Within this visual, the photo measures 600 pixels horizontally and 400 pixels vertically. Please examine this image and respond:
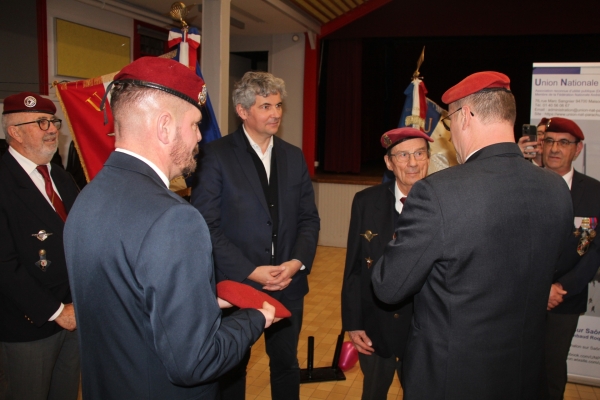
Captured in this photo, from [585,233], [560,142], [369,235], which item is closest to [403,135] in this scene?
[369,235]

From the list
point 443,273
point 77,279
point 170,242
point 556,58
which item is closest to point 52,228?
point 77,279

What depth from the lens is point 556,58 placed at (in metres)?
7.24

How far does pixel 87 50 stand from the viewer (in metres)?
4.75

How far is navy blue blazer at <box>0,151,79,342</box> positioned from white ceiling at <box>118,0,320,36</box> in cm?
333

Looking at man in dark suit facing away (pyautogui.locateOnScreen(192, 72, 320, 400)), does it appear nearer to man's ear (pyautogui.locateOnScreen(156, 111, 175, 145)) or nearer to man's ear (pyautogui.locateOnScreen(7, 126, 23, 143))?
man's ear (pyautogui.locateOnScreen(7, 126, 23, 143))

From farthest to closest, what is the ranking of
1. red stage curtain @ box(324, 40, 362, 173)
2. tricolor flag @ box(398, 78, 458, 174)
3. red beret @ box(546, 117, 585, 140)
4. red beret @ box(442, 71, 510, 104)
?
red stage curtain @ box(324, 40, 362, 173)
tricolor flag @ box(398, 78, 458, 174)
red beret @ box(546, 117, 585, 140)
red beret @ box(442, 71, 510, 104)

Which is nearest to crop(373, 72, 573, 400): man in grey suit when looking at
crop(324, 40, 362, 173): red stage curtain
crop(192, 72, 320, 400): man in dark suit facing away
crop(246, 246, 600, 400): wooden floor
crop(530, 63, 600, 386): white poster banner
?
crop(192, 72, 320, 400): man in dark suit facing away

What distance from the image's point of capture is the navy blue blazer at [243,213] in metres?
2.08


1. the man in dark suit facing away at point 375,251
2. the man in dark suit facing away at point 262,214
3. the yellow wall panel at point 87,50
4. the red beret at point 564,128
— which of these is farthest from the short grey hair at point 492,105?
the yellow wall panel at point 87,50

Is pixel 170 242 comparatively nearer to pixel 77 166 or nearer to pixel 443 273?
pixel 443 273

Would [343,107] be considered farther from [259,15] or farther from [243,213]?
[243,213]

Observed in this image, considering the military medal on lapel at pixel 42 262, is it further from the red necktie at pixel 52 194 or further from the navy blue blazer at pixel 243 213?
the navy blue blazer at pixel 243 213

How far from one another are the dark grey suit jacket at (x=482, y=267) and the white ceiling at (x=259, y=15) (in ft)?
13.8

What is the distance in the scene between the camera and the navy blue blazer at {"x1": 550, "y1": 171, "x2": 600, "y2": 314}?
2.25 m
